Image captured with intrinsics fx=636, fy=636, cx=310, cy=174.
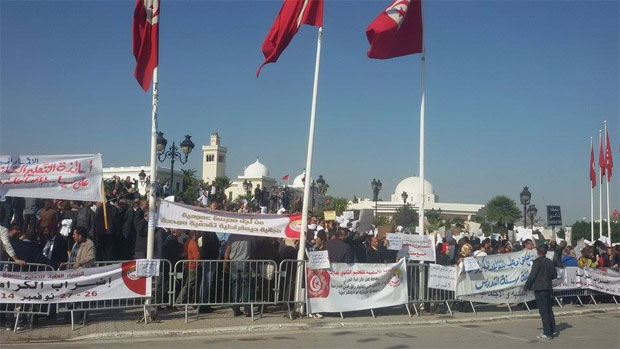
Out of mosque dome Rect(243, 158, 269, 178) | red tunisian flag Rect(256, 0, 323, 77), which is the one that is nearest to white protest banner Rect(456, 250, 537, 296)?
red tunisian flag Rect(256, 0, 323, 77)

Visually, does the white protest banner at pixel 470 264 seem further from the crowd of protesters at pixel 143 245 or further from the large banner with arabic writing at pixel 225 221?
the large banner with arabic writing at pixel 225 221

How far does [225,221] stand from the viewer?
483 inches

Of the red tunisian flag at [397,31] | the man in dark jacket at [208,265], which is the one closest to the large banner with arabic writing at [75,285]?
the man in dark jacket at [208,265]

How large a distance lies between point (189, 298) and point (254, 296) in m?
1.24

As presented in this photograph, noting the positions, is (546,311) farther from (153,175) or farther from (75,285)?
(75,285)

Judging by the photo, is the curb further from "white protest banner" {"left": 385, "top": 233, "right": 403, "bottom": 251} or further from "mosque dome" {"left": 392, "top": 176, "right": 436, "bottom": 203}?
"mosque dome" {"left": 392, "top": 176, "right": 436, "bottom": 203}

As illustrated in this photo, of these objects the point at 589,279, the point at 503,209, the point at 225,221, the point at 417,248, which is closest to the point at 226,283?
the point at 225,221

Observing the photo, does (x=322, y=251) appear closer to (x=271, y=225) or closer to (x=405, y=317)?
(x=271, y=225)

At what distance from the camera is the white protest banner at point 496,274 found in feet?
47.6

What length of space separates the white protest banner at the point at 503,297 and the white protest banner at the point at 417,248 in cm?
122

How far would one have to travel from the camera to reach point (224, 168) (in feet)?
445

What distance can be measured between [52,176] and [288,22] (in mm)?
5433

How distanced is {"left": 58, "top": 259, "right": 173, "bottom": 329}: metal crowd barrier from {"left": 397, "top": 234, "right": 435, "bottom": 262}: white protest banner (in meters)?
5.18

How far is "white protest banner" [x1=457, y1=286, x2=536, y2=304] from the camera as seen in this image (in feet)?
48.1
